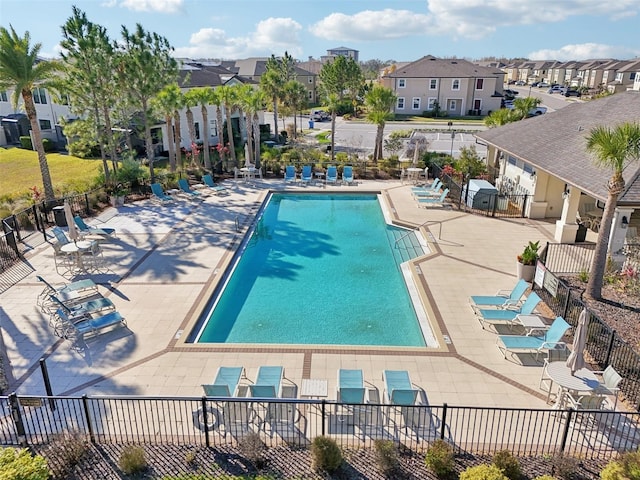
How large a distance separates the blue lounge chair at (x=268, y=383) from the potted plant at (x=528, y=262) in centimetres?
897

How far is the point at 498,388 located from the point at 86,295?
1195 cm

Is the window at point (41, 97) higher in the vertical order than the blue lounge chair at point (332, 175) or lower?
higher

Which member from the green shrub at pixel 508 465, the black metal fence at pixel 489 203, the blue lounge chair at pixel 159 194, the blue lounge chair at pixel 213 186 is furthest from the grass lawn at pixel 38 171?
the green shrub at pixel 508 465

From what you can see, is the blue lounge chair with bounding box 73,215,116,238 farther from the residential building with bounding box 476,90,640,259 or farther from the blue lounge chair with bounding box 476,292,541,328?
the residential building with bounding box 476,90,640,259

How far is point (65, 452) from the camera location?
25.7 feet

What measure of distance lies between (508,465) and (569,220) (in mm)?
13339

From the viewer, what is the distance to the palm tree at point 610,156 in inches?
461

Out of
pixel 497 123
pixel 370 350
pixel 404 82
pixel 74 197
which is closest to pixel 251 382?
pixel 370 350

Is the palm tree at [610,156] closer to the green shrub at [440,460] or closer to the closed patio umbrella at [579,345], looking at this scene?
the closed patio umbrella at [579,345]

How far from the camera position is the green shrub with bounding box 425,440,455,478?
7488 mm

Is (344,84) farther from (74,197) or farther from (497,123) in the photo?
(74,197)

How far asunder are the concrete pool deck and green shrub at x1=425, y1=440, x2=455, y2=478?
1.89 m

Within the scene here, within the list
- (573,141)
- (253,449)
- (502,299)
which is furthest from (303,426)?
(573,141)

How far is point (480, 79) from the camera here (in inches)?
2539
